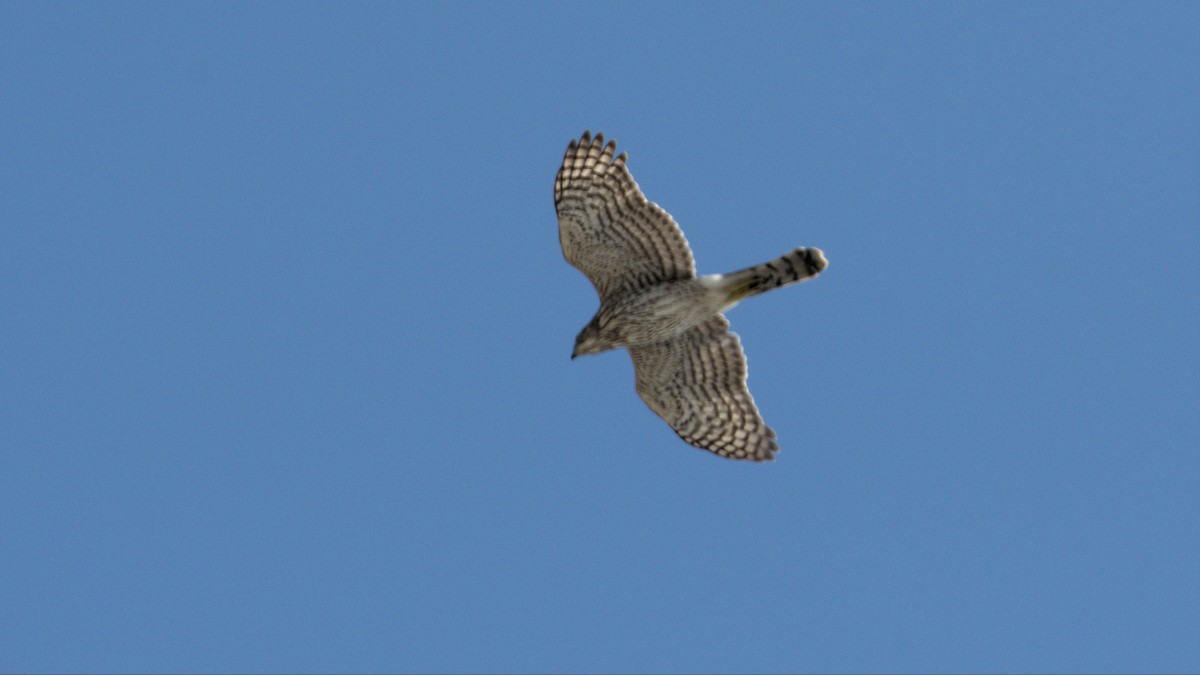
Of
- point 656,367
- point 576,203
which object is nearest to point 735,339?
point 656,367

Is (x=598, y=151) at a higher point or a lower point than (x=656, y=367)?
higher

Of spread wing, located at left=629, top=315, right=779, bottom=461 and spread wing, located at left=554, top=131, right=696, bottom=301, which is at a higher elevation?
spread wing, located at left=554, top=131, right=696, bottom=301

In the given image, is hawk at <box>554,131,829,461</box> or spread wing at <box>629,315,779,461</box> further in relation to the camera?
spread wing at <box>629,315,779,461</box>

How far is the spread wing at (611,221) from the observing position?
1516cm

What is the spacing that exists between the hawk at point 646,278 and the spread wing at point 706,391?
14mm

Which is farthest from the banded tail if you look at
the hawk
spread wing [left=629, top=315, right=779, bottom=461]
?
spread wing [left=629, top=315, right=779, bottom=461]

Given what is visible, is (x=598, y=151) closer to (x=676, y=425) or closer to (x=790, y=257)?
(x=790, y=257)

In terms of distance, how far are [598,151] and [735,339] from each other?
251cm

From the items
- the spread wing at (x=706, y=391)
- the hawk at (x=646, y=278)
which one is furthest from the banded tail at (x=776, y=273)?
the spread wing at (x=706, y=391)

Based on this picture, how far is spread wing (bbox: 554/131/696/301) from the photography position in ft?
49.7

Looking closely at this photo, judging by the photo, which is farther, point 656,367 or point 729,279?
point 656,367

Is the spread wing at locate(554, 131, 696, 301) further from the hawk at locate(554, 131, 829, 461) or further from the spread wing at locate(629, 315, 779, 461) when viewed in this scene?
the spread wing at locate(629, 315, 779, 461)

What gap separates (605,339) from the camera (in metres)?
15.8

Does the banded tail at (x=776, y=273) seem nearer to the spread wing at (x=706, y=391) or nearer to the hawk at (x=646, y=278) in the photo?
the hawk at (x=646, y=278)
